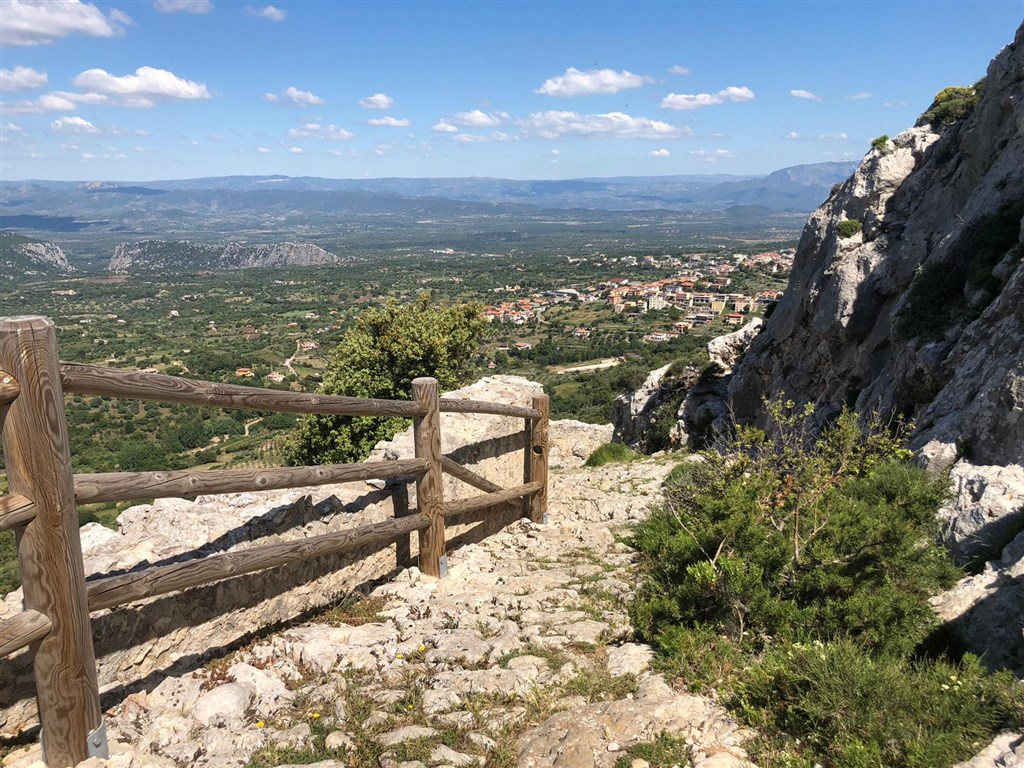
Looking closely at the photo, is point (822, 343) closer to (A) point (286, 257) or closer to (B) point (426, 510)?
(B) point (426, 510)

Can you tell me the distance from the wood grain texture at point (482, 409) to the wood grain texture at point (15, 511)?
132 inches

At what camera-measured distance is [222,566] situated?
396 cm

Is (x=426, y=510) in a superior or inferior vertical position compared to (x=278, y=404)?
inferior

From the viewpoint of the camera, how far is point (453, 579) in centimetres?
598

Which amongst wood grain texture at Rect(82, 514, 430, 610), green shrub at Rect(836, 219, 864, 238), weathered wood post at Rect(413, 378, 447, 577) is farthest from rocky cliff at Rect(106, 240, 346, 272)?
wood grain texture at Rect(82, 514, 430, 610)

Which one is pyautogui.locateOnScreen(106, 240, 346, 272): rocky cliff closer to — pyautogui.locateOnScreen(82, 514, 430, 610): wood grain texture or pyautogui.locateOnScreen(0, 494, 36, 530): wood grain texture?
pyautogui.locateOnScreen(82, 514, 430, 610): wood grain texture

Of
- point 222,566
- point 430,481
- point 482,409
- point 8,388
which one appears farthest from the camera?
point 482,409

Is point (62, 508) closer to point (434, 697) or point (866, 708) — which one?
point (434, 697)

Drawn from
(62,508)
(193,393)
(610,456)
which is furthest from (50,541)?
(610,456)

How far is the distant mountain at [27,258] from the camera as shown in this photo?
16362cm

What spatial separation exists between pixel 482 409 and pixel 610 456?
9.43 metres

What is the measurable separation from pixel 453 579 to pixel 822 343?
1405cm

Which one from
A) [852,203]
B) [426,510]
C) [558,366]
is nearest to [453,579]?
[426,510]

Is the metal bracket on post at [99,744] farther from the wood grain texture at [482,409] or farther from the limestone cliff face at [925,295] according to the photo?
the limestone cliff face at [925,295]
